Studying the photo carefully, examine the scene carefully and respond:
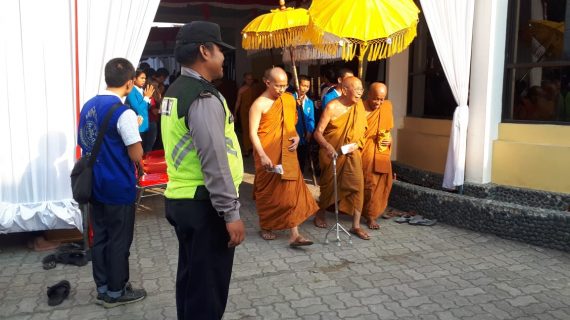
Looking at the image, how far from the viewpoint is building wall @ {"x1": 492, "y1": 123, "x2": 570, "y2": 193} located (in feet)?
15.8

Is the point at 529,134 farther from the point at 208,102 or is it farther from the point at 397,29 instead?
the point at 208,102

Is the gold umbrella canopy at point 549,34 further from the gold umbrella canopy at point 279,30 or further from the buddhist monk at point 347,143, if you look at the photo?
the gold umbrella canopy at point 279,30

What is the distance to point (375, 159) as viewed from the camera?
5.13m

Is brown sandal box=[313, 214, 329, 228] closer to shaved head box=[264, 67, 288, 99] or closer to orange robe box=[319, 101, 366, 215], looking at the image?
orange robe box=[319, 101, 366, 215]

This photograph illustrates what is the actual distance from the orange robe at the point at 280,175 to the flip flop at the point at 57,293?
6.24ft

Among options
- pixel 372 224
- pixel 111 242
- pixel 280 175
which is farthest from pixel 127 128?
pixel 372 224

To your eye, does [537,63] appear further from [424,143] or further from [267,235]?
[267,235]

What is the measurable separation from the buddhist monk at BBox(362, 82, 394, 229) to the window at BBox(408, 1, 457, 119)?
1434mm

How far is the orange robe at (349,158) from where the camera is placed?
4.80m

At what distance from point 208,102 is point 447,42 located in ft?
12.1

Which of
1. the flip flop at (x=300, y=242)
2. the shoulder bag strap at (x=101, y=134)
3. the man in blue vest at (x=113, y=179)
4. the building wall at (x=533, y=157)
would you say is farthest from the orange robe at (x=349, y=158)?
the shoulder bag strap at (x=101, y=134)

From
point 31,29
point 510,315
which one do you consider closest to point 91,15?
point 31,29

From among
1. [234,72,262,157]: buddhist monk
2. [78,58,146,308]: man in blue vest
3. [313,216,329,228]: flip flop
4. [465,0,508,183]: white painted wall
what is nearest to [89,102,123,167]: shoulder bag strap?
[78,58,146,308]: man in blue vest

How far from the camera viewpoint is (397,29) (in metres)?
4.37
